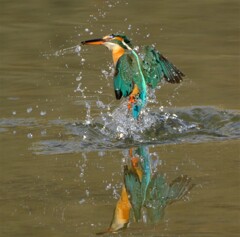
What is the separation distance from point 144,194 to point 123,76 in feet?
5.50

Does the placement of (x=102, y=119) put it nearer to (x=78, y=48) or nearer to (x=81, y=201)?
(x=81, y=201)

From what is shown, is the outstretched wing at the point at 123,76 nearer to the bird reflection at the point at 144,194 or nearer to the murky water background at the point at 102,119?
the murky water background at the point at 102,119

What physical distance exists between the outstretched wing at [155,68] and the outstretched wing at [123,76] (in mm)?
293

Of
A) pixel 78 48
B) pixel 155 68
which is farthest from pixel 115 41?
pixel 78 48

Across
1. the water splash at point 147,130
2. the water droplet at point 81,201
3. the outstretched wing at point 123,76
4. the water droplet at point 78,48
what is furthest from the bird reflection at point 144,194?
the water droplet at point 78,48

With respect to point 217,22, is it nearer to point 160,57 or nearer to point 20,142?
point 160,57

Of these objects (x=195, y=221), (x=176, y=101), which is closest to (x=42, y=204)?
(x=195, y=221)

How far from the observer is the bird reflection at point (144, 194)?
5.29 meters

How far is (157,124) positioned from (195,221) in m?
2.70

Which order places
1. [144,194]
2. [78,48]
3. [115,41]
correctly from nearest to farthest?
[144,194]
[115,41]
[78,48]

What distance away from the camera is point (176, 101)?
852 centimetres

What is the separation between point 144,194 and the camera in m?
5.84

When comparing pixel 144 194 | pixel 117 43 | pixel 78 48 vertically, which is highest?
pixel 117 43

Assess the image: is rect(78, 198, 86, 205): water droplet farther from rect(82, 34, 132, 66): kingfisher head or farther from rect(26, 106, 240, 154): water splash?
rect(82, 34, 132, 66): kingfisher head
